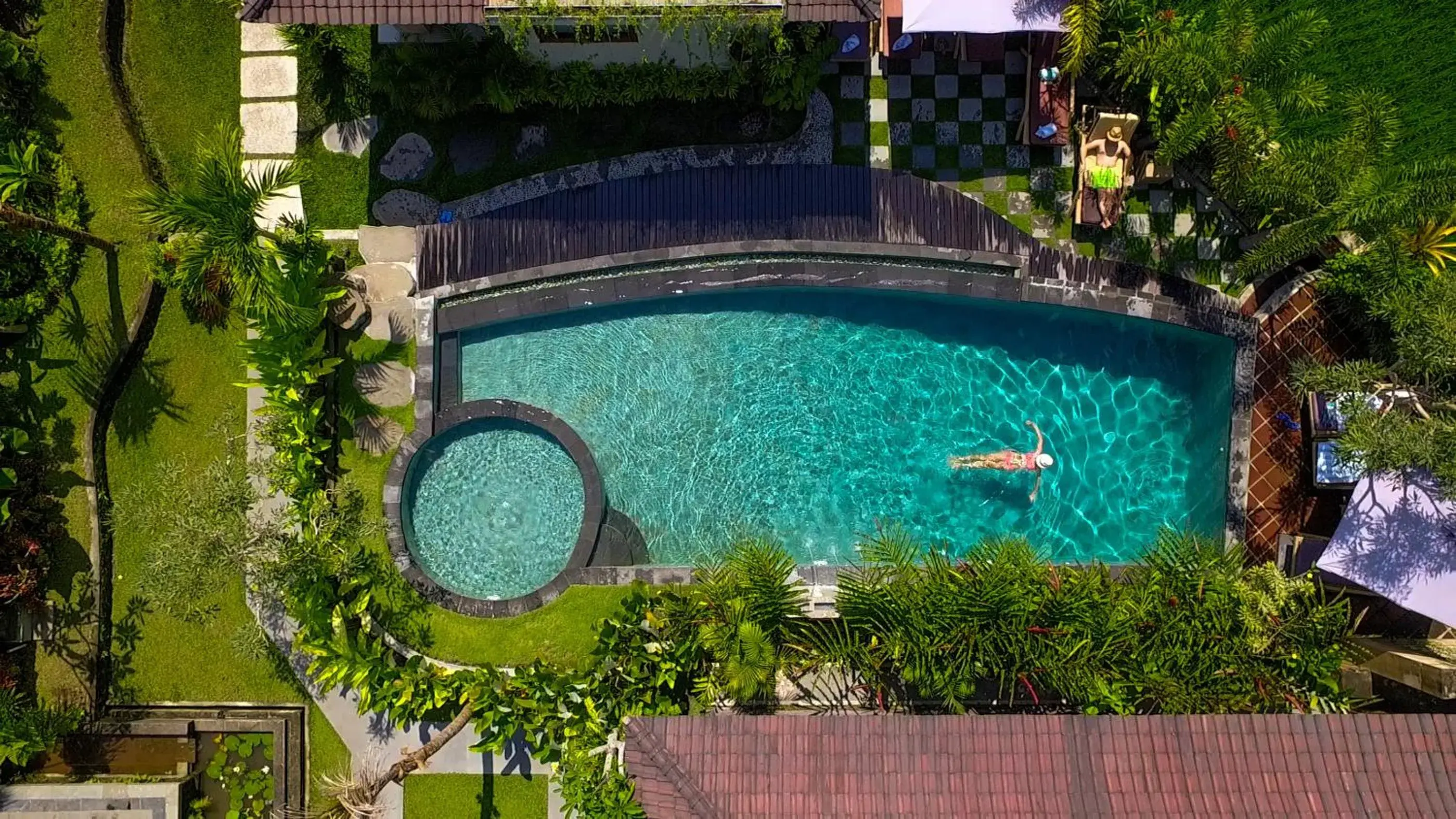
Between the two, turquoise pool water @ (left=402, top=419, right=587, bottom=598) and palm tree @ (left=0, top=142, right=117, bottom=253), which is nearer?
palm tree @ (left=0, top=142, right=117, bottom=253)

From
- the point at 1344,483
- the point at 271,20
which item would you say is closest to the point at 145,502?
the point at 271,20

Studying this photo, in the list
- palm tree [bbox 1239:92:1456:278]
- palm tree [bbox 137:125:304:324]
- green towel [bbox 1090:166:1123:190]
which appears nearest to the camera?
palm tree [bbox 137:125:304:324]

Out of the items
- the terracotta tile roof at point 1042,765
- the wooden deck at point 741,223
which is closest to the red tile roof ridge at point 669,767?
the terracotta tile roof at point 1042,765

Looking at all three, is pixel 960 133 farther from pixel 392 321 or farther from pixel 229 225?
pixel 229 225

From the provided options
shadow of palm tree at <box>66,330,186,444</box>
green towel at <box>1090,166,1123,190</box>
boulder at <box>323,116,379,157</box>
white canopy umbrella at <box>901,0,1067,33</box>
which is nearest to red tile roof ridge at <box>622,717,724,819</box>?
shadow of palm tree at <box>66,330,186,444</box>

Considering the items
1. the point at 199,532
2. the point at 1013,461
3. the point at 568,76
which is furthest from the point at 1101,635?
the point at 199,532

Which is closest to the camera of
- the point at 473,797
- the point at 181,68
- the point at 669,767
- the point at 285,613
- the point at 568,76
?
the point at 669,767

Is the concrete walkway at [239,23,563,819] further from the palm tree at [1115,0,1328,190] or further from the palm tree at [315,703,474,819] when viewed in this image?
the palm tree at [1115,0,1328,190]
